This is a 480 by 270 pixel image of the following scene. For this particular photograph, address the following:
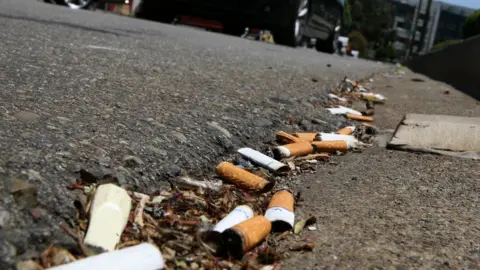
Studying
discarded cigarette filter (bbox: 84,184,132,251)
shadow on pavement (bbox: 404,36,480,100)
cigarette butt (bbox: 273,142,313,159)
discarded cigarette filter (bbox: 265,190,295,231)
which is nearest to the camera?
discarded cigarette filter (bbox: 84,184,132,251)

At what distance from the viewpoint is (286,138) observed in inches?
89.2

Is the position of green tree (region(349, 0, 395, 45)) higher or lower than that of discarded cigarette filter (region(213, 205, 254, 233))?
higher

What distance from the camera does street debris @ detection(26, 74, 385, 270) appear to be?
1084 millimetres

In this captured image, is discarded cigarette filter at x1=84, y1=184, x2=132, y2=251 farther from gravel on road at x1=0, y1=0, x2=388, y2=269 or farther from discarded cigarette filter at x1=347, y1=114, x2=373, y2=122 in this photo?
discarded cigarette filter at x1=347, y1=114, x2=373, y2=122

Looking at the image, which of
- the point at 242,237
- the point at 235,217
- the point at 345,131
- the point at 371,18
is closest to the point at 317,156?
the point at 345,131

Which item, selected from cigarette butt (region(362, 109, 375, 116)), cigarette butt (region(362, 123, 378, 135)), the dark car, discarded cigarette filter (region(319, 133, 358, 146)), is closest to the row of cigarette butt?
discarded cigarette filter (region(319, 133, 358, 146))

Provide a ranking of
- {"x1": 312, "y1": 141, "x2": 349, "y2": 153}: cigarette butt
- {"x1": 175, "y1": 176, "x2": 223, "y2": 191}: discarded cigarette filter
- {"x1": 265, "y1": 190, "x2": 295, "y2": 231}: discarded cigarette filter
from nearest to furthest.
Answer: {"x1": 265, "y1": 190, "x2": 295, "y2": 231}: discarded cigarette filter, {"x1": 175, "y1": 176, "x2": 223, "y2": 191}: discarded cigarette filter, {"x1": 312, "y1": 141, "x2": 349, "y2": 153}: cigarette butt

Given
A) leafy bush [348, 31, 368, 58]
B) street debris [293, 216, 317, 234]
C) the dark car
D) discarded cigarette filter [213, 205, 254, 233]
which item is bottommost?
leafy bush [348, 31, 368, 58]

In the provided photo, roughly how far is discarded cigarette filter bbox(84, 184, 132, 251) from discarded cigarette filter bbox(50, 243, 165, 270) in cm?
6

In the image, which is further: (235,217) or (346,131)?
(346,131)

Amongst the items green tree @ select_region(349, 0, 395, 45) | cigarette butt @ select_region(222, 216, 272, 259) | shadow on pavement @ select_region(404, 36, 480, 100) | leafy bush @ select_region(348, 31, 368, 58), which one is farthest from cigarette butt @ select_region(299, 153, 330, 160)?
green tree @ select_region(349, 0, 395, 45)

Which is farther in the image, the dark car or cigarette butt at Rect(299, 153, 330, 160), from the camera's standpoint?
the dark car

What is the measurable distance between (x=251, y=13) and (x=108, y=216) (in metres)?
8.08

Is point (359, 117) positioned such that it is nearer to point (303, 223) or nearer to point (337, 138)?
point (337, 138)
